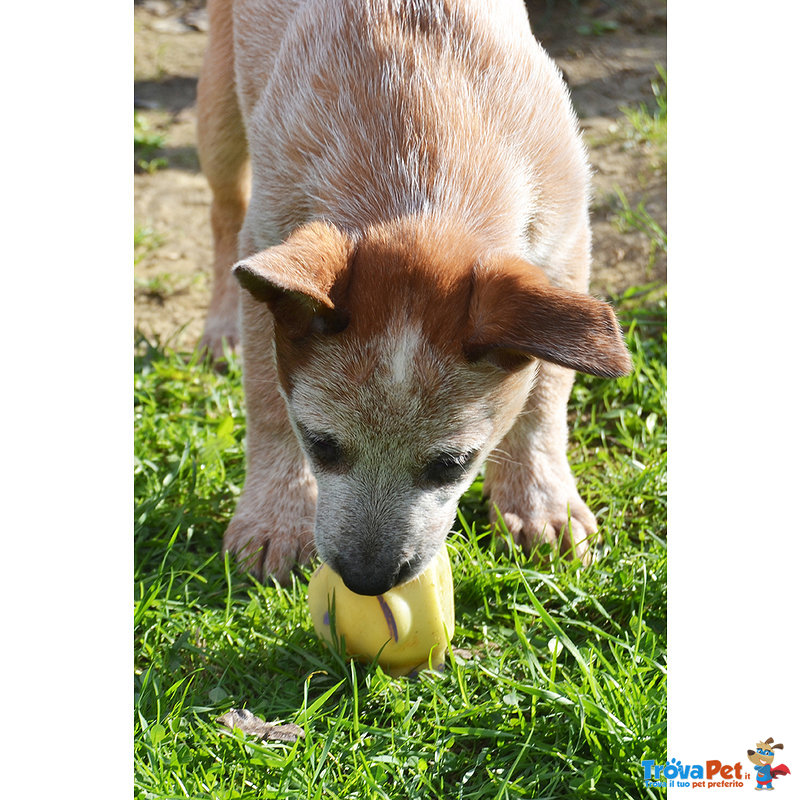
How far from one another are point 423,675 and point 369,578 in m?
0.41

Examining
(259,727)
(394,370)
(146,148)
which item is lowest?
(259,727)

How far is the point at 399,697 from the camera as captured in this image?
2824 millimetres

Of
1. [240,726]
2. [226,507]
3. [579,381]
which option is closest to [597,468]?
[579,381]

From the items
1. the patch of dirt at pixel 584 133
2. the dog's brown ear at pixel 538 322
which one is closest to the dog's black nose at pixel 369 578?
the dog's brown ear at pixel 538 322

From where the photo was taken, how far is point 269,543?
3490 mm

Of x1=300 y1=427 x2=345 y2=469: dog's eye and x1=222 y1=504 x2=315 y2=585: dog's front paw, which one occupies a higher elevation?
x1=300 y1=427 x2=345 y2=469: dog's eye

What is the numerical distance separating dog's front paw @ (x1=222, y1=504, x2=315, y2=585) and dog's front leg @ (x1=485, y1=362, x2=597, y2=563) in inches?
27.7

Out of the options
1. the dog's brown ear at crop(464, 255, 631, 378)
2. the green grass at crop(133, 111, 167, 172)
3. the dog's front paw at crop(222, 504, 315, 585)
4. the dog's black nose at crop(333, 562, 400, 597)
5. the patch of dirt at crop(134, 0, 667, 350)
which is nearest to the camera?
the dog's brown ear at crop(464, 255, 631, 378)

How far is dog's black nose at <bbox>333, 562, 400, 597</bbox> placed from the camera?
2.71 metres

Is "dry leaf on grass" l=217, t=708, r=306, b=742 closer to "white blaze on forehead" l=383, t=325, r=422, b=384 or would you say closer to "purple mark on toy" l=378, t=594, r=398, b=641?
"purple mark on toy" l=378, t=594, r=398, b=641

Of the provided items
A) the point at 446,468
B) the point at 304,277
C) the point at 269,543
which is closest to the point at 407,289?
the point at 304,277

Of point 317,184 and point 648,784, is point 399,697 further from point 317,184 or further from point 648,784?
point 317,184
